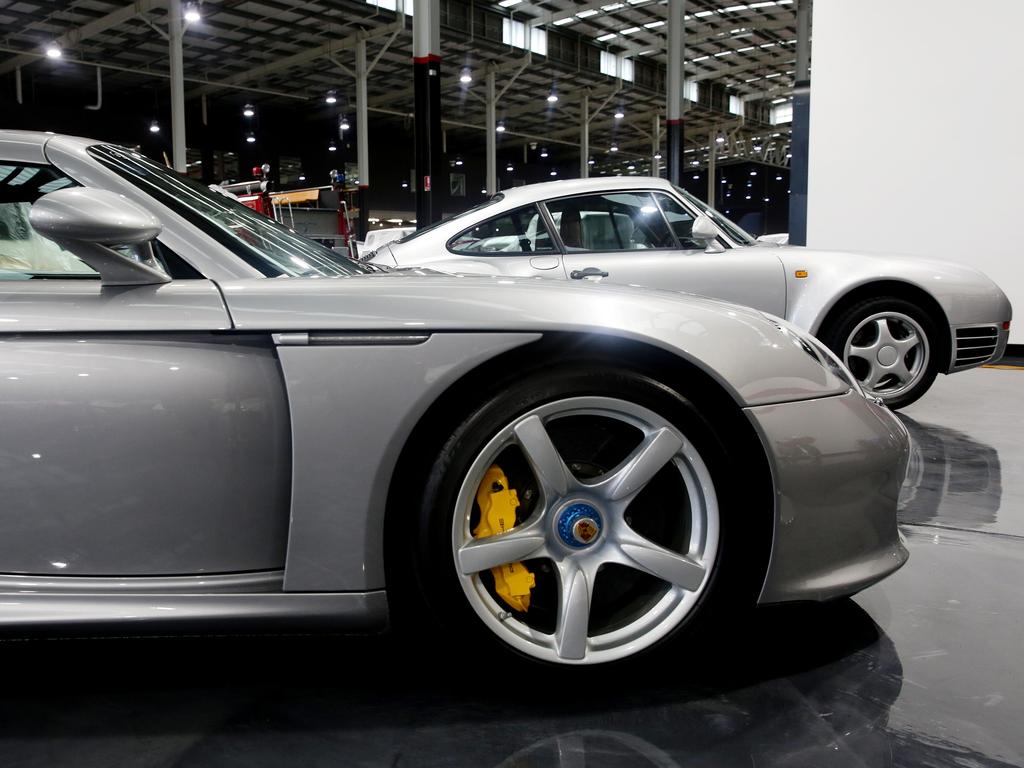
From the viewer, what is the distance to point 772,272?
16.1ft

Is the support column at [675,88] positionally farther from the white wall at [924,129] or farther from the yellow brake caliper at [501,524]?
the yellow brake caliper at [501,524]

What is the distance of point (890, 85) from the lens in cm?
786

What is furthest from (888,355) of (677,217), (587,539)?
(587,539)

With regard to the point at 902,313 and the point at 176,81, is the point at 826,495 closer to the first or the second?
the point at 902,313

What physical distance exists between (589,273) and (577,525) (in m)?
3.37

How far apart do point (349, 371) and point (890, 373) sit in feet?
13.4

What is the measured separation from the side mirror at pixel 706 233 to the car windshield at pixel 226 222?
3.12m

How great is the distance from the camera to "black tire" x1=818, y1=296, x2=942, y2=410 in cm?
481

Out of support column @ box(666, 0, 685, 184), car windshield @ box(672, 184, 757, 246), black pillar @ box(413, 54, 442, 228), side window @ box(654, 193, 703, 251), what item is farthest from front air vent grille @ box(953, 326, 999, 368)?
support column @ box(666, 0, 685, 184)

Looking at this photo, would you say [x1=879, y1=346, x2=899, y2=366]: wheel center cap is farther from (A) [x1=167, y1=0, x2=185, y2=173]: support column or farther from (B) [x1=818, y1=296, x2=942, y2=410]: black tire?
(A) [x1=167, y1=0, x2=185, y2=173]: support column

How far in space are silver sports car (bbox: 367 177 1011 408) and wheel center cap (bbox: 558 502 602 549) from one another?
3.34m

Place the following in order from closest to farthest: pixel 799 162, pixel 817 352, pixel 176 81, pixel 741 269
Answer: pixel 817 352, pixel 741 269, pixel 799 162, pixel 176 81

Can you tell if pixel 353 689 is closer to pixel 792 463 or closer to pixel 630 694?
pixel 630 694

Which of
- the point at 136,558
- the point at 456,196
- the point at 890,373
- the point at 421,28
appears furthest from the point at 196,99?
the point at 136,558
